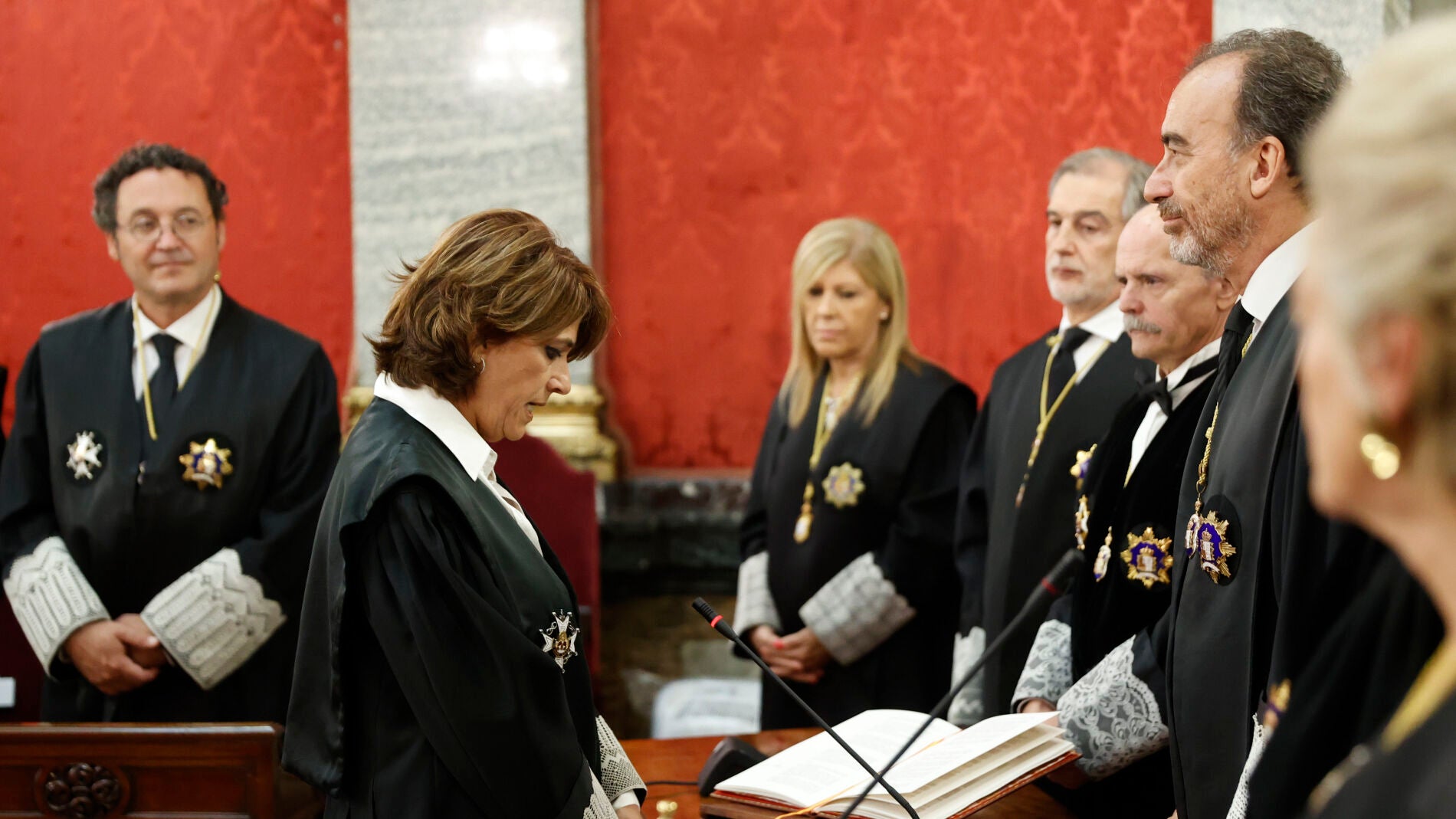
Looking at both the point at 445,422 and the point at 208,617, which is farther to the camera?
the point at 208,617

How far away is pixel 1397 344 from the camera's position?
2.77 ft

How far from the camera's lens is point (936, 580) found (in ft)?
12.2

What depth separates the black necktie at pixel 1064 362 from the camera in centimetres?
336

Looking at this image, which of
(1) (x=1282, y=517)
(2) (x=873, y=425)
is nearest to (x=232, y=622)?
(2) (x=873, y=425)

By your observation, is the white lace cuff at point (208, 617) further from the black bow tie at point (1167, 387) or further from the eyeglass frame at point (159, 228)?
the black bow tie at point (1167, 387)

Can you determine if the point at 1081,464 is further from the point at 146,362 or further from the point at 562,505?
the point at 146,362

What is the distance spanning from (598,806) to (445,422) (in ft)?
1.98

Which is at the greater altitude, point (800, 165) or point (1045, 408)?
point (800, 165)

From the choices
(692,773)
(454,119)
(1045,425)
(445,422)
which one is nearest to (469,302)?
(445,422)

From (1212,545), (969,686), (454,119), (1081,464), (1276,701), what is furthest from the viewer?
(454,119)

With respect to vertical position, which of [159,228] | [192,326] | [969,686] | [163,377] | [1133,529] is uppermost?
[159,228]

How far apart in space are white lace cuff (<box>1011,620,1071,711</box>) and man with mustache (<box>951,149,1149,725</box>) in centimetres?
43

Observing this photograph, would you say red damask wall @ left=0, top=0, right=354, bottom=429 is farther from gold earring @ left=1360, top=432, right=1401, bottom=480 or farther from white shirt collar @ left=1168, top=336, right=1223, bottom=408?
gold earring @ left=1360, top=432, right=1401, bottom=480

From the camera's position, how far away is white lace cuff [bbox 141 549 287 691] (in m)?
3.24
